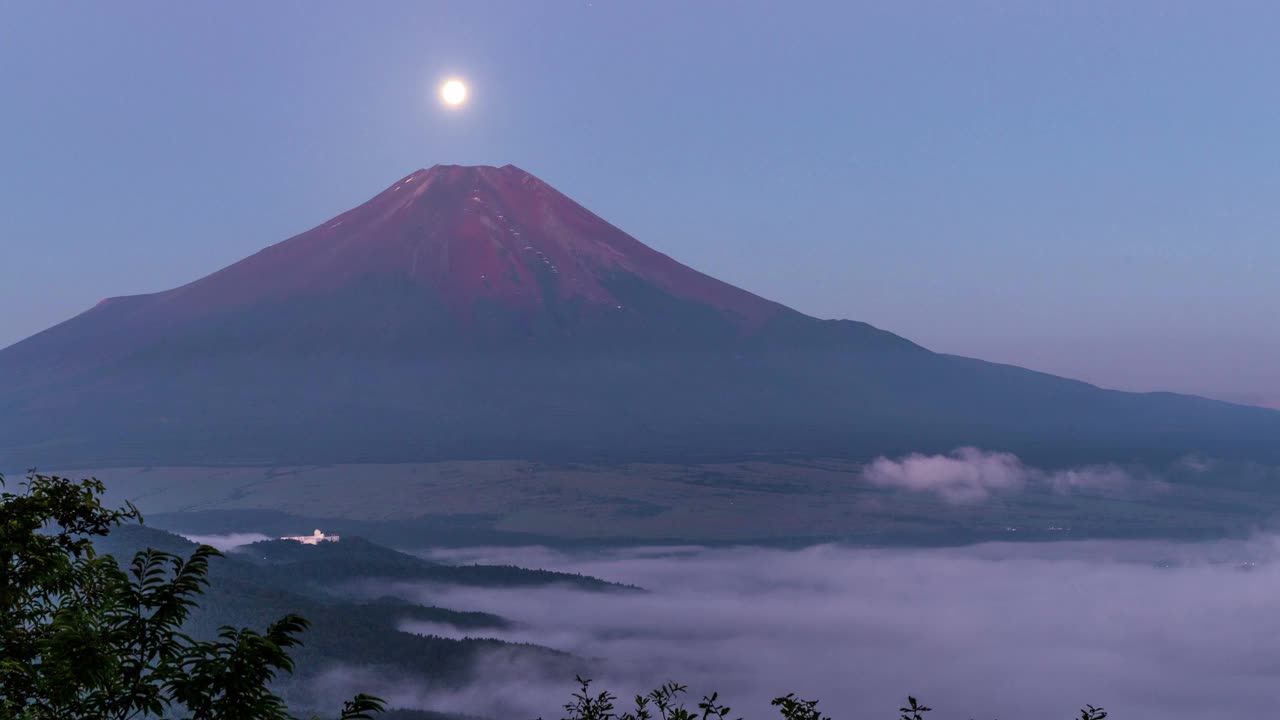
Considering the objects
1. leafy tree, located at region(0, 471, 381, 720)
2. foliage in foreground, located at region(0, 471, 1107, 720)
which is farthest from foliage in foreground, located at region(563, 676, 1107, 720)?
leafy tree, located at region(0, 471, 381, 720)

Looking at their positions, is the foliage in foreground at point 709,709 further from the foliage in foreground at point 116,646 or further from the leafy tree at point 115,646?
the leafy tree at point 115,646

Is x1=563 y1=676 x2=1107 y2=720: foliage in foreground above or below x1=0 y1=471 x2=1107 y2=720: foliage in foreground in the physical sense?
below

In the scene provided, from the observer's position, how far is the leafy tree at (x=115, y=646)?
11906 millimetres

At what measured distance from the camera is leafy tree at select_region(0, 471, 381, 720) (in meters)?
11.9

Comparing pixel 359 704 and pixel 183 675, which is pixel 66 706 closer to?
pixel 183 675

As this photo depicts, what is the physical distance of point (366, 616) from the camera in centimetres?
19375

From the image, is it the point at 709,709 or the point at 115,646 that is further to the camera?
the point at 709,709

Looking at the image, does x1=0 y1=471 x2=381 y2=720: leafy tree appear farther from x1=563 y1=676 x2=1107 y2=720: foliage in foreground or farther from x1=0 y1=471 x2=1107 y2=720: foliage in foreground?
x1=563 y1=676 x2=1107 y2=720: foliage in foreground

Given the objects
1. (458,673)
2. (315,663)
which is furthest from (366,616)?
(315,663)

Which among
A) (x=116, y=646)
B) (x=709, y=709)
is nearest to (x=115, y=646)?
(x=116, y=646)

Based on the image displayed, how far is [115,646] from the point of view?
13.1 meters

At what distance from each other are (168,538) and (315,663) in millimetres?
40584

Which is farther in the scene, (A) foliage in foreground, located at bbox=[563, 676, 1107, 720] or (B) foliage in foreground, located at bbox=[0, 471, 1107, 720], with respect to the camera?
(A) foliage in foreground, located at bbox=[563, 676, 1107, 720]

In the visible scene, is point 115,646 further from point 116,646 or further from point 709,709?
point 709,709
